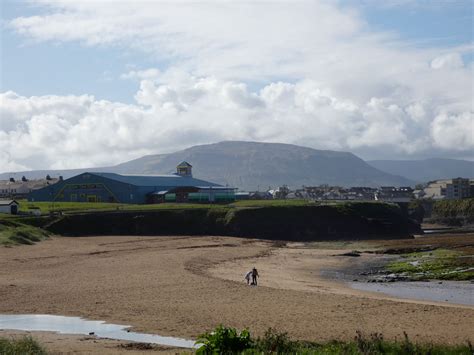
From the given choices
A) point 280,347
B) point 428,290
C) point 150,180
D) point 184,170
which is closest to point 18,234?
point 428,290

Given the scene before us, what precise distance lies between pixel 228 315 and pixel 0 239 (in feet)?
124

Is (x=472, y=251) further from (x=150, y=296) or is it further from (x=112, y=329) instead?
(x=112, y=329)

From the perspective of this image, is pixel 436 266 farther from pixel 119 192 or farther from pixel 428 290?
pixel 119 192

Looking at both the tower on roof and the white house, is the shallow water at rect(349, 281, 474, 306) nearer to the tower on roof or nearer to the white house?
the white house

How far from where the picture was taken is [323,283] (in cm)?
4022

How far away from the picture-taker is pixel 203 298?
3089 cm

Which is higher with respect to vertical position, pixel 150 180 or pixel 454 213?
pixel 150 180

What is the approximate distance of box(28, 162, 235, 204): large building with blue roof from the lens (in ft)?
364

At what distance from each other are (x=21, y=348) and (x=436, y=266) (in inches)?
1387

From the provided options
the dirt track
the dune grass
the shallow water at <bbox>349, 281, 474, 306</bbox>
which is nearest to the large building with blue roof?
the dune grass

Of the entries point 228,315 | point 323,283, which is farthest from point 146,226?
point 228,315

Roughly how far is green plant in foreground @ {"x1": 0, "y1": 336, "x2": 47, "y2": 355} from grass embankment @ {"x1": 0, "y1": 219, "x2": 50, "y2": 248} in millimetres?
41062

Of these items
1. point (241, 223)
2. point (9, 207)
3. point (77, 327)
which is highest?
point (9, 207)

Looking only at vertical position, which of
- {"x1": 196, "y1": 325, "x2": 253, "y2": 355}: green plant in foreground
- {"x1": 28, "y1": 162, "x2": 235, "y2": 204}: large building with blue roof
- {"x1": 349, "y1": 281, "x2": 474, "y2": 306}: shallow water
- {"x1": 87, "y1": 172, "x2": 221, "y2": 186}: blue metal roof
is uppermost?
{"x1": 87, "y1": 172, "x2": 221, "y2": 186}: blue metal roof
